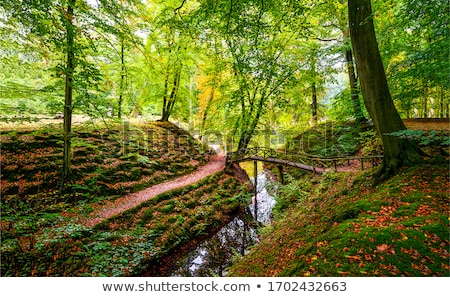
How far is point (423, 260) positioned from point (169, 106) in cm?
1787

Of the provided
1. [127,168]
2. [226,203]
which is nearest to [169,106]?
[127,168]

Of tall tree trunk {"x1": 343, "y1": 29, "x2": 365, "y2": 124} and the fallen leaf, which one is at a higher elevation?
tall tree trunk {"x1": 343, "y1": 29, "x2": 365, "y2": 124}

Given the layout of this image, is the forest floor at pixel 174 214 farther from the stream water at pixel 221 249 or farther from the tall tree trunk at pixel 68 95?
the stream water at pixel 221 249

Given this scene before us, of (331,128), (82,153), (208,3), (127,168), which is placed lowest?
(127,168)

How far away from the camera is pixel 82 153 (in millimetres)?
10484

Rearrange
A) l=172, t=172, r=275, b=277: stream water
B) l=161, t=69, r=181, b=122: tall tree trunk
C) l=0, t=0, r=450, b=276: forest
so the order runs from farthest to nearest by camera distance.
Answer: l=161, t=69, r=181, b=122: tall tree trunk → l=172, t=172, r=275, b=277: stream water → l=0, t=0, r=450, b=276: forest

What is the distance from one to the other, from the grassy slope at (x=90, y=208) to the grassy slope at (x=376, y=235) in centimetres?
382

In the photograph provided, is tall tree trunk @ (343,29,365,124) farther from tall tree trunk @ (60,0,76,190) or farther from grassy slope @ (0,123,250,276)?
tall tree trunk @ (60,0,76,190)

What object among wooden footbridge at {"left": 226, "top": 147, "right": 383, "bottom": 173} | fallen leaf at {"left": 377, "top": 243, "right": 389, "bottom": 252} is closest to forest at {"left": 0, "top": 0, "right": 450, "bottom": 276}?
fallen leaf at {"left": 377, "top": 243, "right": 389, "bottom": 252}

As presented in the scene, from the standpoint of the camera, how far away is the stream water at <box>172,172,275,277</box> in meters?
6.94

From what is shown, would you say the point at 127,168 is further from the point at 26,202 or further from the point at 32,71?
the point at 32,71

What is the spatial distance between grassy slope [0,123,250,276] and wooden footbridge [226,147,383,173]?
1.91 meters

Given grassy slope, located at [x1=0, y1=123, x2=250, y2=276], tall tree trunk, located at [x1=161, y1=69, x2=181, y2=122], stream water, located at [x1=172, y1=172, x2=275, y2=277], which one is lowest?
stream water, located at [x1=172, y1=172, x2=275, y2=277]

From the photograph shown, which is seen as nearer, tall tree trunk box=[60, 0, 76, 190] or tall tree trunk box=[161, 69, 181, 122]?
tall tree trunk box=[60, 0, 76, 190]
